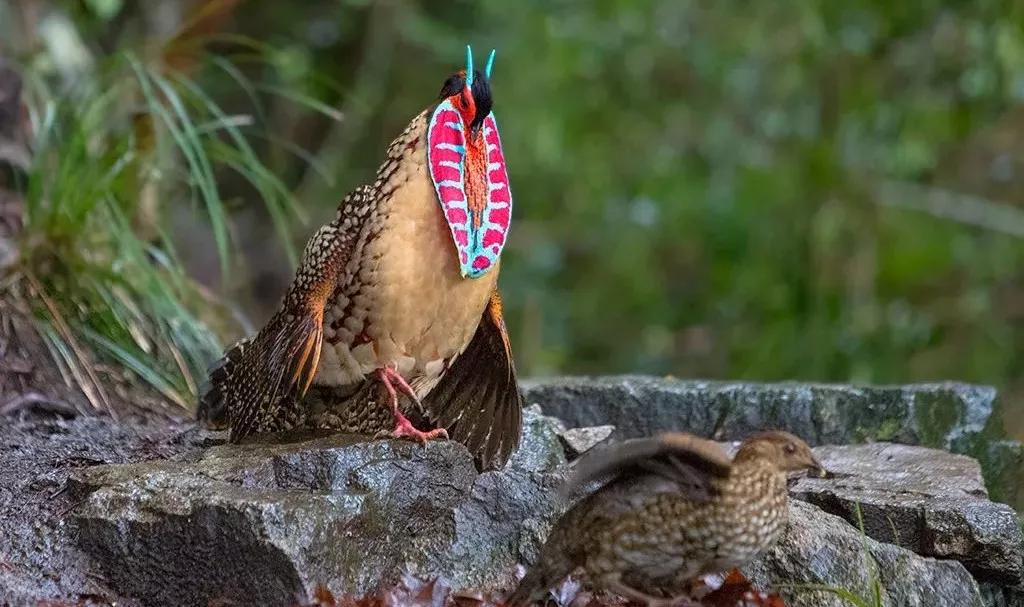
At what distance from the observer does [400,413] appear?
3539 millimetres

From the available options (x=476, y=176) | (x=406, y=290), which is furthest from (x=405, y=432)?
(x=476, y=176)

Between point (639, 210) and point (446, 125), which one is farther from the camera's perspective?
point (639, 210)

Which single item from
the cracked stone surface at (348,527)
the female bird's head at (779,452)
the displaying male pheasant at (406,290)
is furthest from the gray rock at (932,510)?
the displaying male pheasant at (406,290)

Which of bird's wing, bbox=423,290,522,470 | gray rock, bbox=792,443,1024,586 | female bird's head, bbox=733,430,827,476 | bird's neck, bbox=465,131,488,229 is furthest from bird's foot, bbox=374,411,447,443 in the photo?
gray rock, bbox=792,443,1024,586

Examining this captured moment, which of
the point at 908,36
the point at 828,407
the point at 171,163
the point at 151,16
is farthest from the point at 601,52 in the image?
the point at 828,407

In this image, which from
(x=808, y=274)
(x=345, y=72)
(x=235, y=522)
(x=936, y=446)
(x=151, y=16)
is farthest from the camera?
(x=345, y=72)

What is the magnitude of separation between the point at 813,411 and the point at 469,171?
1.56 m

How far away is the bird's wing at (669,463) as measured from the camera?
9.52ft

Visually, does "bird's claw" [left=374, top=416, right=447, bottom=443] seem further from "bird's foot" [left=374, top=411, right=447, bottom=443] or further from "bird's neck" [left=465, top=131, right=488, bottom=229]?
"bird's neck" [left=465, top=131, right=488, bottom=229]

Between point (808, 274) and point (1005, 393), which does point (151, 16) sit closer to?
point (808, 274)

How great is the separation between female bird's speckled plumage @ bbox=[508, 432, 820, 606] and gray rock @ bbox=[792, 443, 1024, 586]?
58 centimetres

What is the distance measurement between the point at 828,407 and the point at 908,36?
5.20m

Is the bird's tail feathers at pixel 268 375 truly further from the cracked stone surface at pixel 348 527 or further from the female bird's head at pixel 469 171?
the female bird's head at pixel 469 171

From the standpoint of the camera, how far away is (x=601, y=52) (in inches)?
374
